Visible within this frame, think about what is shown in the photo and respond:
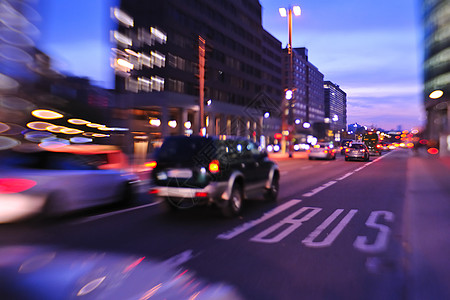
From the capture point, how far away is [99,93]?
48875 mm

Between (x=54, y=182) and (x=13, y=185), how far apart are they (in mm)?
656

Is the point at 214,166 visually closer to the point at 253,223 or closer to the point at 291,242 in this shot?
the point at 253,223

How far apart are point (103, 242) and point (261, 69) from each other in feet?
220

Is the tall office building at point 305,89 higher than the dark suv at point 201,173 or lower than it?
higher

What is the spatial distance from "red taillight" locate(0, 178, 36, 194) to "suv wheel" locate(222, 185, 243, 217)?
3.69 meters

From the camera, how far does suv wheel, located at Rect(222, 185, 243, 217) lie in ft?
22.6

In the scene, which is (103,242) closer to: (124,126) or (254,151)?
(254,151)

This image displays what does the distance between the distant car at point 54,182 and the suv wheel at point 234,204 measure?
289cm

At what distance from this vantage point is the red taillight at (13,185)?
6.04 meters

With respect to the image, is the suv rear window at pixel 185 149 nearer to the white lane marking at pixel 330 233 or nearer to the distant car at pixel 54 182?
the distant car at pixel 54 182

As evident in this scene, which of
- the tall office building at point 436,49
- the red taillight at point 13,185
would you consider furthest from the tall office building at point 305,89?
the red taillight at point 13,185

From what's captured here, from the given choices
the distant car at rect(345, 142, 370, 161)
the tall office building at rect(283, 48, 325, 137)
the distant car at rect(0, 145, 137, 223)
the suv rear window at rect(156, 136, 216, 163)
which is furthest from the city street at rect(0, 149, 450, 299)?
the tall office building at rect(283, 48, 325, 137)

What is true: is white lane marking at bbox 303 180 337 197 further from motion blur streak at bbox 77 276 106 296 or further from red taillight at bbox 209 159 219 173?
motion blur streak at bbox 77 276 106 296

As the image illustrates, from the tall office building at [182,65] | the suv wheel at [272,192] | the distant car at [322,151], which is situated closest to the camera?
the suv wheel at [272,192]
